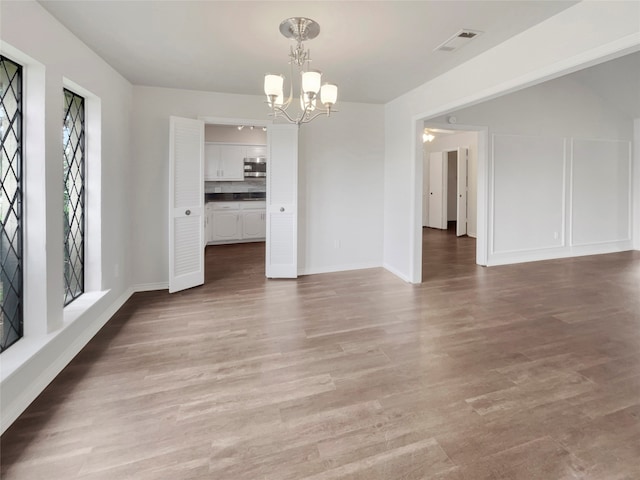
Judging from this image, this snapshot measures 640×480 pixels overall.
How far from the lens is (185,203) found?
4.08 metres

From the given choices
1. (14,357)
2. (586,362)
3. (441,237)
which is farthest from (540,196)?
(14,357)

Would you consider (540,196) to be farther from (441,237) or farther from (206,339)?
(206,339)

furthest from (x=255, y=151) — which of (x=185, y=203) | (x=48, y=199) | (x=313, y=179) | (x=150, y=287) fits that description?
(x=48, y=199)

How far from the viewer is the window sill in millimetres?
1887

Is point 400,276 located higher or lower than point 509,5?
lower

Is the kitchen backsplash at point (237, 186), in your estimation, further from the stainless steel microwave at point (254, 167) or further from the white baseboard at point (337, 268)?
the white baseboard at point (337, 268)

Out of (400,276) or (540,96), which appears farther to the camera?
(540,96)

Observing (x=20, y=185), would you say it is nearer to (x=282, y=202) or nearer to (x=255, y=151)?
(x=282, y=202)

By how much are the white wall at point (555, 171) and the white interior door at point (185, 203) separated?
3744 millimetres

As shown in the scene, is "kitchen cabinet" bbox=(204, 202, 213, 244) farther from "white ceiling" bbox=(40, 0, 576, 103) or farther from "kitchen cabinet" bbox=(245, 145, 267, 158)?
"white ceiling" bbox=(40, 0, 576, 103)

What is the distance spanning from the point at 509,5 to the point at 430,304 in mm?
2648

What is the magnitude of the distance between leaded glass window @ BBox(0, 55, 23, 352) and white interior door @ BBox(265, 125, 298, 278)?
272cm

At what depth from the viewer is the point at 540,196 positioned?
5.60m

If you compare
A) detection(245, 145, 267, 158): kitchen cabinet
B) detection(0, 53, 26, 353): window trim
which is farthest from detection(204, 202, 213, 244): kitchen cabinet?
detection(0, 53, 26, 353): window trim
